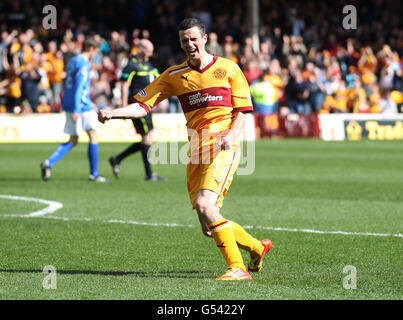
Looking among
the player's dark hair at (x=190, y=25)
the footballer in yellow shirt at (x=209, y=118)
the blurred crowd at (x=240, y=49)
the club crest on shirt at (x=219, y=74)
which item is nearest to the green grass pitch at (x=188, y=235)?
the footballer in yellow shirt at (x=209, y=118)

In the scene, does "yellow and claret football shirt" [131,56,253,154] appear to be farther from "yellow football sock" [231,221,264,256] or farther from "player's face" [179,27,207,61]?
"yellow football sock" [231,221,264,256]

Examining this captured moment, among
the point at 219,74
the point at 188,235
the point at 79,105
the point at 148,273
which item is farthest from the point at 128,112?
the point at 79,105

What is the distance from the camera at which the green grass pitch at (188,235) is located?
6008 mm

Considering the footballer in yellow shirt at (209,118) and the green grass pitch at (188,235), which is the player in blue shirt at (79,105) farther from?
the footballer in yellow shirt at (209,118)

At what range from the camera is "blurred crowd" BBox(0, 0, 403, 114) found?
84.4 feet

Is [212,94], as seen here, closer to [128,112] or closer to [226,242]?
[128,112]

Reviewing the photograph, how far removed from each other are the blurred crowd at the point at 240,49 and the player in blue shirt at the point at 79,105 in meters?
11.1

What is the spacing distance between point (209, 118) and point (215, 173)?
0.47m

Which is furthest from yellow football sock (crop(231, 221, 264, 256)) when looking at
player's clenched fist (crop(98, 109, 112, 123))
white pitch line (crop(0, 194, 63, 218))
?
white pitch line (crop(0, 194, 63, 218))

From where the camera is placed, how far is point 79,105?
46.0ft

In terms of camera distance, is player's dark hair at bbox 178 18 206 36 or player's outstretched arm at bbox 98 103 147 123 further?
player's outstretched arm at bbox 98 103 147 123
